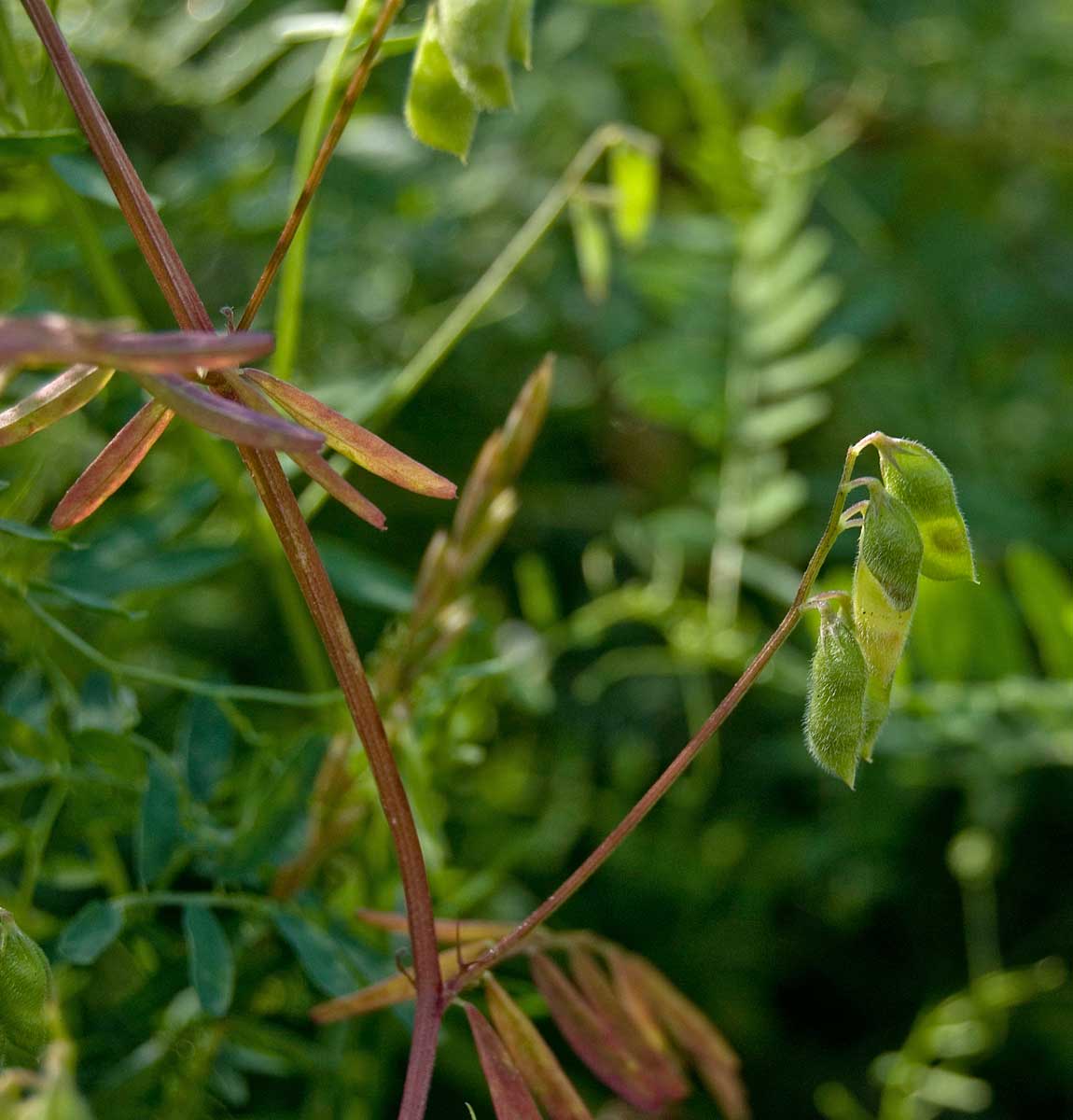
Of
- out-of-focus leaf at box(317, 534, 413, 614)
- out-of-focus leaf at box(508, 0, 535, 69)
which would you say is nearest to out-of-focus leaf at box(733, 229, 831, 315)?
out-of-focus leaf at box(317, 534, 413, 614)

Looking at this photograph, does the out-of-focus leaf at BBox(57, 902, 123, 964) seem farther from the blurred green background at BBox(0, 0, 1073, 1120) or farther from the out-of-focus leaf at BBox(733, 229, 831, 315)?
the out-of-focus leaf at BBox(733, 229, 831, 315)

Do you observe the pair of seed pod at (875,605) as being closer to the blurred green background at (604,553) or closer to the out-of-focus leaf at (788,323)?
the blurred green background at (604,553)

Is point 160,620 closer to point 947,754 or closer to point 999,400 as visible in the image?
point 947,754

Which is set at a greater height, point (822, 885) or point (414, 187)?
point (414, 187)

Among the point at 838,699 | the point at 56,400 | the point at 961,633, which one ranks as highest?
the point at 56,400

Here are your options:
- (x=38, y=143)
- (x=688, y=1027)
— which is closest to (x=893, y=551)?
(x=688, y=1027)

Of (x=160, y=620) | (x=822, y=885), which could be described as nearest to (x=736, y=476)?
(x=822, y=885)

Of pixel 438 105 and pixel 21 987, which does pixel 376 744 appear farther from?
pixel 438 105
